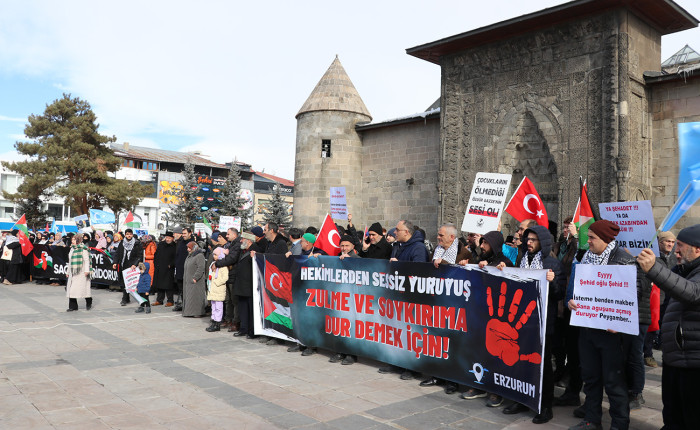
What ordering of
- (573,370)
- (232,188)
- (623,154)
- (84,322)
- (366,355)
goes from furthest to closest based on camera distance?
(232,188) < (623,154) < (84,322) < (366,355) < (573,370)

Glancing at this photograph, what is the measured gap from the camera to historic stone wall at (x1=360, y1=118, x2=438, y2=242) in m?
20.2

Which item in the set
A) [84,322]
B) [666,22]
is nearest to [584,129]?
[666,22]

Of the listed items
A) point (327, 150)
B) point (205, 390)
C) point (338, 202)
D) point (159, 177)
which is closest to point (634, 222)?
point (205, 390)

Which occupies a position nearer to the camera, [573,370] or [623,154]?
[573,370]

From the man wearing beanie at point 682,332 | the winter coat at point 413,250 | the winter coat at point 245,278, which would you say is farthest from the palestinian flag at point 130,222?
the man wearing beanie at point 682,332

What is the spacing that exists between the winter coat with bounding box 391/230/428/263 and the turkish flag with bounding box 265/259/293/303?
2.02 m

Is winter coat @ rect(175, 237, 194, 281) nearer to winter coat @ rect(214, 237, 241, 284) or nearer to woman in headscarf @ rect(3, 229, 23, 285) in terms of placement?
winter coat @ rect(214, 237, 241, 284)

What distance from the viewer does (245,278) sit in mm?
9094

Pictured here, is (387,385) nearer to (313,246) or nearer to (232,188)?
(313,246)

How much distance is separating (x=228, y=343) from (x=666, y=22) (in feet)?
49.3

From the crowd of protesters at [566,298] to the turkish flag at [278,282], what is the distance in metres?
0.46

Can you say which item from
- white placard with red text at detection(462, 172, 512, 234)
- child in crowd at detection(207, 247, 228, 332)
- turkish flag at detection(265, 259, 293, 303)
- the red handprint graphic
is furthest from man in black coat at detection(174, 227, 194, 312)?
the red handprint graphic

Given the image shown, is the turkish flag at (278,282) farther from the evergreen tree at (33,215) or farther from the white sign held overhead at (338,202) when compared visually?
the evergreen tree at (33,215)

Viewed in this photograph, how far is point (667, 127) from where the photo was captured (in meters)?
14.6
